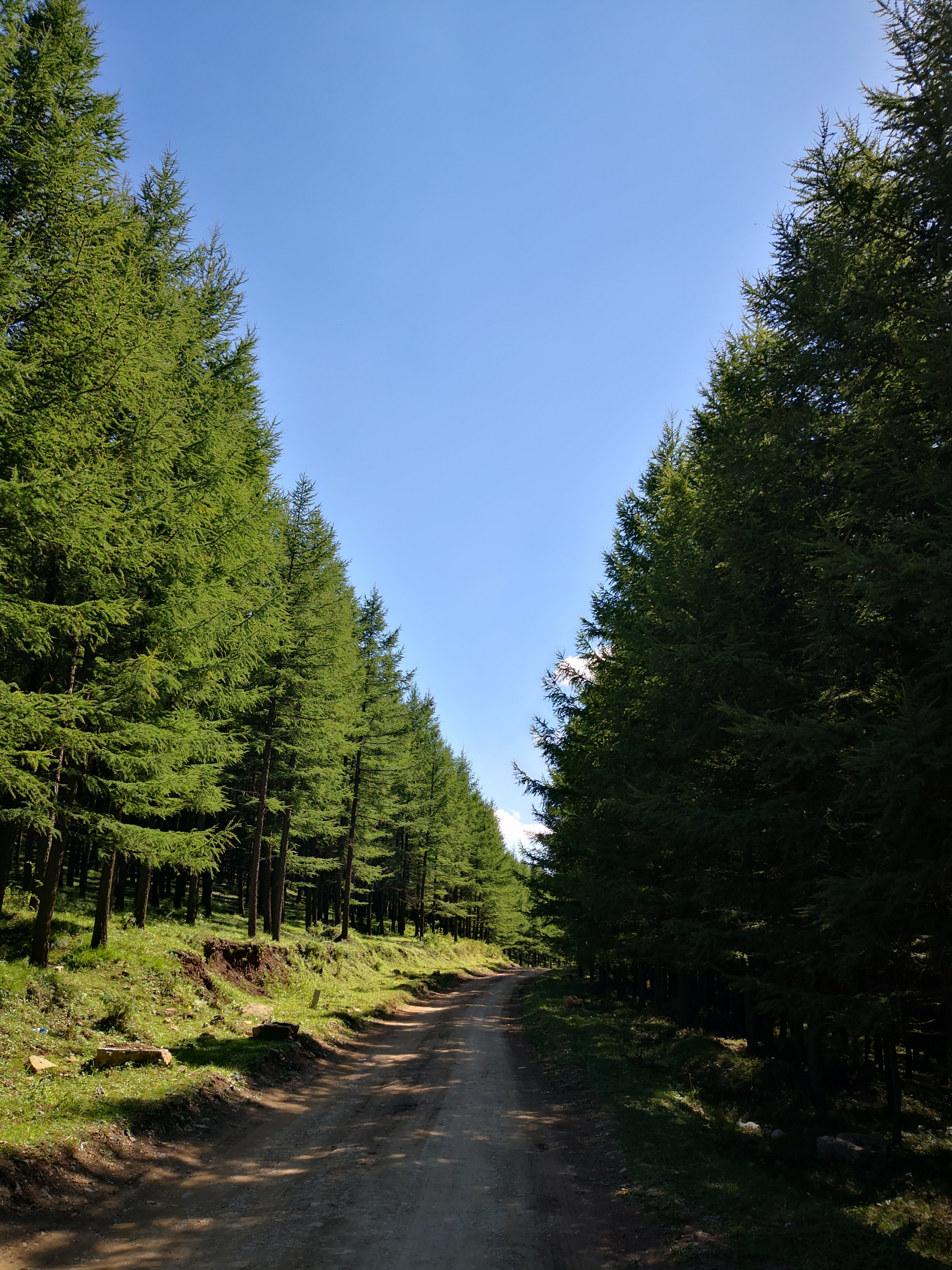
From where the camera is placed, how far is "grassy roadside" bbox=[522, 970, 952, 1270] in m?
6.68

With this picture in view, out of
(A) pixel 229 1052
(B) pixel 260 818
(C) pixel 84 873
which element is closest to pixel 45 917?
(A) pixel 229 1052

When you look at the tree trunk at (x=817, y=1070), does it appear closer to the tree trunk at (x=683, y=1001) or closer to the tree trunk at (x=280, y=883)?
the tree trunk at (x=683, y=1001)

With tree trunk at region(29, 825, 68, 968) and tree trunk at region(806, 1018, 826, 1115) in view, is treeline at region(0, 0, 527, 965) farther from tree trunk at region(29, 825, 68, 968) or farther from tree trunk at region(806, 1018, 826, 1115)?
tree trunk at region(806, 1018, 826, 1115)

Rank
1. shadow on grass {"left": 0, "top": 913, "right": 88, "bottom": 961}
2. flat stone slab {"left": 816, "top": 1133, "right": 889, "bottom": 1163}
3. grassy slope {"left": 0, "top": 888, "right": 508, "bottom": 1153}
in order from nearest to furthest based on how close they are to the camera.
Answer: grassy slope {"left": 0, "top": 888, "right": 508, "bottom": 1153} → flat stone slab {"left": 816, "top": 1133, "right": 889, "bottom": 1163} → shadow on grass {"left": 0, "top": 913, "right": 88, "bottom": 961}

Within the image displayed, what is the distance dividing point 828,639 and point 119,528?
10545mm

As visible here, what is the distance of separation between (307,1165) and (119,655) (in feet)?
32.7

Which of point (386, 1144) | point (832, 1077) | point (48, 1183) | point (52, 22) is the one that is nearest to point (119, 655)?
point (48, 1183)

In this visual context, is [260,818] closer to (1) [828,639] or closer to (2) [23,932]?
(2) [23,932]

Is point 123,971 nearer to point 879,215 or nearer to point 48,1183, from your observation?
point 48,1183

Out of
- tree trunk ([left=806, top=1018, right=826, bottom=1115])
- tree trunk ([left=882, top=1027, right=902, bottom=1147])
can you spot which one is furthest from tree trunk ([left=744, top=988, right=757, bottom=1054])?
tree trunk ([left=882, top=1027, right=902, bottom=1147])

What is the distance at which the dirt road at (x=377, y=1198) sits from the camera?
20.9 ft

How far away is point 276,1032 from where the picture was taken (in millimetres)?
14758

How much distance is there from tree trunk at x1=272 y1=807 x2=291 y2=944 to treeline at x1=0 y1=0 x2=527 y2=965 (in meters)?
0.16

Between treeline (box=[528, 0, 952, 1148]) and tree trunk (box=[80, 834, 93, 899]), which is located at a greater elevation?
treeline (box=[528, 0, 952, 1148])
